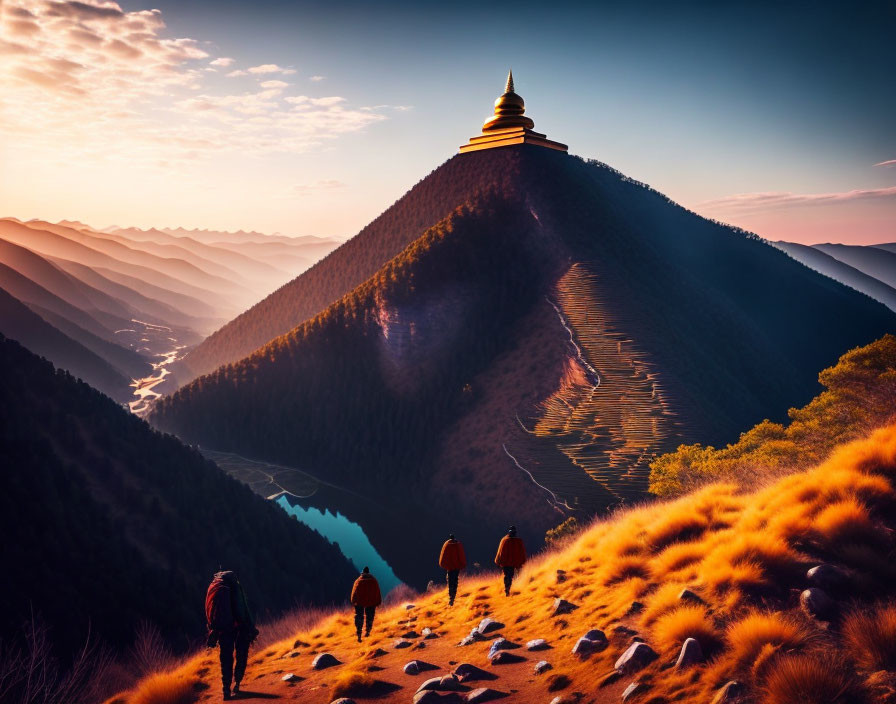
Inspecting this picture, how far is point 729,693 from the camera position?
7844 millimetres

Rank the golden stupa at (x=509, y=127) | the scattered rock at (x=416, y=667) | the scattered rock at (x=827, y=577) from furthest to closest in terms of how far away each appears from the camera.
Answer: the golden stupa at (x=509, y=127), the scattered rock at (x=416, y=667), the scattered rock at (x=827, y=577)

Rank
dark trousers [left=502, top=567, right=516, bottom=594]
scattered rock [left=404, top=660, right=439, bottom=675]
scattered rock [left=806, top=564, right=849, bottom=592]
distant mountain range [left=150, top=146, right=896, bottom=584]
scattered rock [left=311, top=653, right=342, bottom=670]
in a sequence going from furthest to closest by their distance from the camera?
distant mountain range [left=150, top=146, right=896, bottom=584], dark trousers [left=502, top=567, right=516, bottom=594], scattered rock [left=311, top=653, right=342, bottom=670], scattered rock [left=404, top=660, right=439, bottom=675], scattered rock [left=806, top=564, right=849, bottom=592]

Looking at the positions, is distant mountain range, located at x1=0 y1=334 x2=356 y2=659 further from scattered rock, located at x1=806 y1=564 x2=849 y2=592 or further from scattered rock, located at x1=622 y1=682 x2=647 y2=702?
scattered rock, located at x1=806 y1=564 x2=849 y2=592

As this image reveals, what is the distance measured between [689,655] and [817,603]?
2547 mm

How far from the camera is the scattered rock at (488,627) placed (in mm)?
13594

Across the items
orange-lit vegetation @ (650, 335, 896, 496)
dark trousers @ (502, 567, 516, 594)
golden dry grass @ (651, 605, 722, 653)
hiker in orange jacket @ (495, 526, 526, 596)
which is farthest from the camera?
orange-lit vegetation @ (650, 335, 896, 496)

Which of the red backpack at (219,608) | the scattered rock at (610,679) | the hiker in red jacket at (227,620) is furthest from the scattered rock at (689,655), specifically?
the red backpack at (219,608)

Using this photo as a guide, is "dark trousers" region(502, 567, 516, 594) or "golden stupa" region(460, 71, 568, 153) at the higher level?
"golden stupa" region(460, 71, 568, 153)

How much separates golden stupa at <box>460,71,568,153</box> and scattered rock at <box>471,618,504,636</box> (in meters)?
77.5

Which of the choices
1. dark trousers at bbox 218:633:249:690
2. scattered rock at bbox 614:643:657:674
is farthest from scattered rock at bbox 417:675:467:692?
dark trousers at bbox 218:633:249:690

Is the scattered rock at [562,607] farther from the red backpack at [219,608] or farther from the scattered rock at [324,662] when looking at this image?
the red backpack at [219,608]

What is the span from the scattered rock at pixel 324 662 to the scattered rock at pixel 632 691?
862 centimetres

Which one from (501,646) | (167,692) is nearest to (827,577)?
(501,646)

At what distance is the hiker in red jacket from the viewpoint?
1173cm
